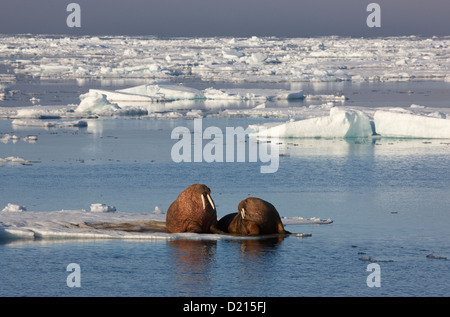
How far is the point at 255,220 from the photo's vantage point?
888 cm

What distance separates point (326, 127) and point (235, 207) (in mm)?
9600

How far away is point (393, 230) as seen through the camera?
9.63m

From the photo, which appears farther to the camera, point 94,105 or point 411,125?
point 94,105

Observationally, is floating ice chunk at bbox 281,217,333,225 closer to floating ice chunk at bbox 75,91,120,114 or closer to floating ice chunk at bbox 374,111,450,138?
floating ice chunk at bbox 374,111,450,138

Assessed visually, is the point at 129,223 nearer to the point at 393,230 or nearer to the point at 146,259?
the point at 146,259

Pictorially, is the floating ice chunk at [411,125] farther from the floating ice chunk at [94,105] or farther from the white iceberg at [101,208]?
the white iceberg at [101,208]

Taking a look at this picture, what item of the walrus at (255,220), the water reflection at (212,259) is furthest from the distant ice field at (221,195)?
the walrus at (255,220)

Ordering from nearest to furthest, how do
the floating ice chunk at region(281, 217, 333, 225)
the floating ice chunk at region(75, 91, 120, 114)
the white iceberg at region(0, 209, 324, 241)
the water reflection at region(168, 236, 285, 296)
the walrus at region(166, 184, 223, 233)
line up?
the water reflection at region(168, 236, 285, 296) < the white iceberg at region(0, 209, 324, 241) < the walrus at region(166, 184, 223, 233) < the floating ice chunk at region(281, 217, 333, 225) < the floating ice chunk at region(75, 91, 120, 114)

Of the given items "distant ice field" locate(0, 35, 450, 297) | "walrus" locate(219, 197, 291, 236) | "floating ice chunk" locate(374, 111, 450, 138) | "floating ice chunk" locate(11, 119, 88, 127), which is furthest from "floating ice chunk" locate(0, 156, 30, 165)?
"floating ice chunk" locate(374, 111, 450, 138)

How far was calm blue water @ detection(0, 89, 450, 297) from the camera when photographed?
7027mm

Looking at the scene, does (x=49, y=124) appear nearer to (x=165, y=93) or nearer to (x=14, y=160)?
(x=14, y=160)

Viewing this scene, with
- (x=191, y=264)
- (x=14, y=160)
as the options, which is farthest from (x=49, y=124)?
(x=191, y=264)

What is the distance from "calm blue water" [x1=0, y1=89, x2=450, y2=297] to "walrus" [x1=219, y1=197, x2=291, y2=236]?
10.4 inches

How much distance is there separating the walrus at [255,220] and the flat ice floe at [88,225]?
0.79 ft
